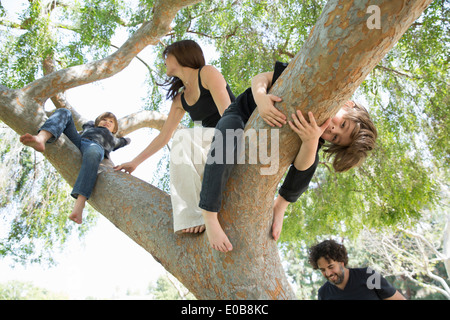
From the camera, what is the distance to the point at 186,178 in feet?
5.61

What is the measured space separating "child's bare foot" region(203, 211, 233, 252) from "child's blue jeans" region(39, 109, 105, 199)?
1063mm

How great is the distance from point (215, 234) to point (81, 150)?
152cm

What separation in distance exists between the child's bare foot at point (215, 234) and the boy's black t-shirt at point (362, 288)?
1517 millimetres

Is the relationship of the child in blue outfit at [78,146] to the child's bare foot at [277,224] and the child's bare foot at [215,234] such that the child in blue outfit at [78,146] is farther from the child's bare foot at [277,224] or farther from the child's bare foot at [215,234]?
the child's bare foot at [277,224]

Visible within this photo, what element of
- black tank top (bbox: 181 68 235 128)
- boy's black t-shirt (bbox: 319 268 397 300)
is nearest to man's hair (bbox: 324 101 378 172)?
black tank top (bbox: 181 68 235 128)

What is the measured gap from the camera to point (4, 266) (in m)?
5.66

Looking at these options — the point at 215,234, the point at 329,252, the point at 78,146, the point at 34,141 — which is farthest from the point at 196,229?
the point at 329,252

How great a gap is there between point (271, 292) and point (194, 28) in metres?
5.12

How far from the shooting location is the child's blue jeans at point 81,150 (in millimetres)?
2217

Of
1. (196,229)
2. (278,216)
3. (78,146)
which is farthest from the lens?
(78,146)

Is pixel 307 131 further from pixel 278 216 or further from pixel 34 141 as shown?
pixel 34 141

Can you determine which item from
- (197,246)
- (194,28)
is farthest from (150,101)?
(197,246)

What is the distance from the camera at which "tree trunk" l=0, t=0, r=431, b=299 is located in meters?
1.18
